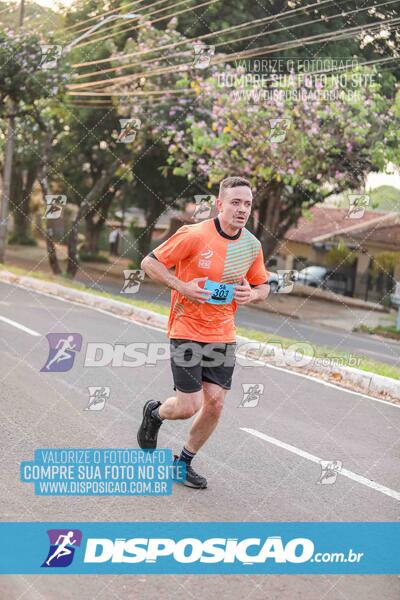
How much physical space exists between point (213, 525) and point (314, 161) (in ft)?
62.2

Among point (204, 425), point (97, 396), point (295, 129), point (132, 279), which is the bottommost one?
point (97, 396)

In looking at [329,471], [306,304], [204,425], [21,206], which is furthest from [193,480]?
[21,206]

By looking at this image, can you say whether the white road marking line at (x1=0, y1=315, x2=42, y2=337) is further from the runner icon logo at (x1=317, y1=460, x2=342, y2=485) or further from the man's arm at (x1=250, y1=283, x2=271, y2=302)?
the man's arm at (x1=250, y1=283, x2=271, y2=302)

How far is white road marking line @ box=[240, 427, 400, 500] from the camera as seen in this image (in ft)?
21.6

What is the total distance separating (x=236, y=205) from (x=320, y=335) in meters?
17.7

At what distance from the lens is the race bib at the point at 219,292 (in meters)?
5.93

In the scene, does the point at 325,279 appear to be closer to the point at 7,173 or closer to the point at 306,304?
the point at 306,304

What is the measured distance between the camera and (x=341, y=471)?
704 cm

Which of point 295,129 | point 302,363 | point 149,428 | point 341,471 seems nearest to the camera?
point 149,428

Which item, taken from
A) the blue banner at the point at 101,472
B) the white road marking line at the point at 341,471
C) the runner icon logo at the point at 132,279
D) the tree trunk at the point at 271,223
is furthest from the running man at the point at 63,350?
the tree trunk at the point at 271,223

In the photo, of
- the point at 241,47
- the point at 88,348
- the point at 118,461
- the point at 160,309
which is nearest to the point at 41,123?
the point at 241,47

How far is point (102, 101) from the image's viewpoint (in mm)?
31578

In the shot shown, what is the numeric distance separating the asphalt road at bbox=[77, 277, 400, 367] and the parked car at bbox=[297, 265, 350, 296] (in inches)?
464

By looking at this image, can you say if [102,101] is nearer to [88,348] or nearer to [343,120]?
[343,120]
